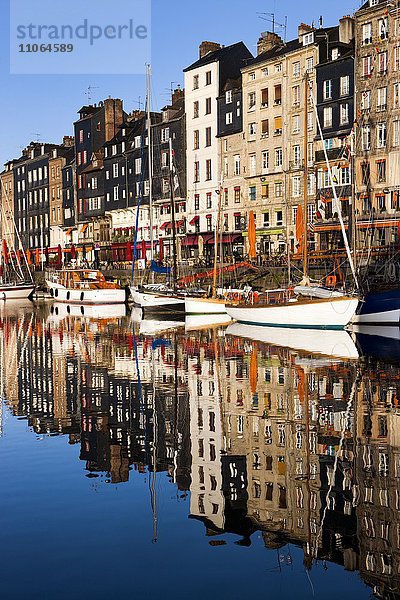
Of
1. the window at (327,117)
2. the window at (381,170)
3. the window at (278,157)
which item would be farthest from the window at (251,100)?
the window at (381,170)

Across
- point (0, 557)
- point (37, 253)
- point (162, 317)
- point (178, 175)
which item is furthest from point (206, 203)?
point (0, 557)

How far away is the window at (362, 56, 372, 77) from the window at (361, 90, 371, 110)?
1394 mm

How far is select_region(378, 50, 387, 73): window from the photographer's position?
187 ft

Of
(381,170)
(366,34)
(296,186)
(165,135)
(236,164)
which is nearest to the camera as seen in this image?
(381,170)

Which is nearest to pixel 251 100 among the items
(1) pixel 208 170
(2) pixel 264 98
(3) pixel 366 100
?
(2) pixel 264 98

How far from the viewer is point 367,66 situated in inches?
2299

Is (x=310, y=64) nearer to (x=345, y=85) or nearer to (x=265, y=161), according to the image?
(x=345, y=85)

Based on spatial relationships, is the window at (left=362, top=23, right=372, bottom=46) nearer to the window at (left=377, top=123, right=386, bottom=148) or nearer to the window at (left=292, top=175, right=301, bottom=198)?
the window at (left=377, top=123, right=386, bottom=148)

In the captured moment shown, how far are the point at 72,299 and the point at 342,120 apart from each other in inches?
1175

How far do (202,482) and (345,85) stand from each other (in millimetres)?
53601

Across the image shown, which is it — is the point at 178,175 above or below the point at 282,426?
above

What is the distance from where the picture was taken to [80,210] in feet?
331

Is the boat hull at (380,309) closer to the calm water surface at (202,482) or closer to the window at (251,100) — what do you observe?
the calm water surface at (202,482)

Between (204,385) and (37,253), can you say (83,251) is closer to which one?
(37,253)
